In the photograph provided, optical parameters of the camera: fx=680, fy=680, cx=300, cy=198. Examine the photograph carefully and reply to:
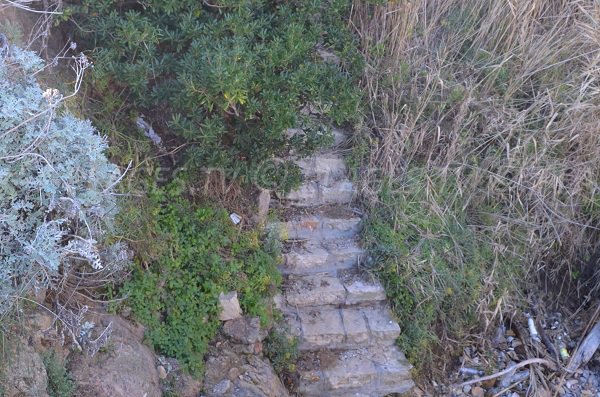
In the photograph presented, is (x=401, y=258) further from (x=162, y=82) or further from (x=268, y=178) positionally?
(x=162, y=82)

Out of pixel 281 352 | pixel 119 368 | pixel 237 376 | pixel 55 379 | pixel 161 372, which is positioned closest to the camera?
pixel 55 379

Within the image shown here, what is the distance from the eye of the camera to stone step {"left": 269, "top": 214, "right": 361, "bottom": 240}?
198 inches

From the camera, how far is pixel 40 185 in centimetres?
315

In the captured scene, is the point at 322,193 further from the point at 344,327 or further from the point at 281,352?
the point at 281,352

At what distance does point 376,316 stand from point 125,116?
221 centimetres

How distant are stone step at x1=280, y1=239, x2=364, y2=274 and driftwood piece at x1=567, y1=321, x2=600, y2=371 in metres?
1.83

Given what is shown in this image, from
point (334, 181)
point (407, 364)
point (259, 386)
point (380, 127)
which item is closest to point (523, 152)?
point (380, 127)

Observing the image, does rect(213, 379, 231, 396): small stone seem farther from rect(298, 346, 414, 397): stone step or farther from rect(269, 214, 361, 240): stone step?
rect(269, 214, 361, 240): stone step

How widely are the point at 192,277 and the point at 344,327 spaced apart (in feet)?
3.74

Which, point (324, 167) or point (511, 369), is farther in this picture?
point (324, 167)

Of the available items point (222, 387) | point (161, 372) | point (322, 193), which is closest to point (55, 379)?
point (161, 372)

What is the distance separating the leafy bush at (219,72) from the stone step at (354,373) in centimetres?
134

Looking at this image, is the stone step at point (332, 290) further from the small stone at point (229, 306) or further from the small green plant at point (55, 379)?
the small green plant at point (55, 379)

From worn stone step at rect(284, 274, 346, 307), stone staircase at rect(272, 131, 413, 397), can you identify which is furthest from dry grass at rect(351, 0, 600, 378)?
worn stone step at rect(284, 274, 346, 307)
